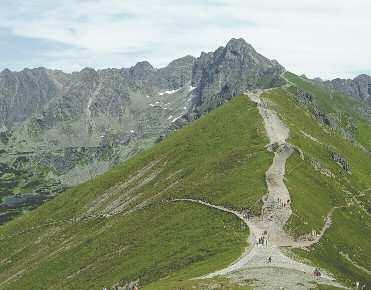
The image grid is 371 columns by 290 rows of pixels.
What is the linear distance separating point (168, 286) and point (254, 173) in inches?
2840

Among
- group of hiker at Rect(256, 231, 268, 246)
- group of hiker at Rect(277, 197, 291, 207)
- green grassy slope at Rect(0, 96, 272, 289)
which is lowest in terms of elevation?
green grassy slope at Rect(0, 96, 272, 289)

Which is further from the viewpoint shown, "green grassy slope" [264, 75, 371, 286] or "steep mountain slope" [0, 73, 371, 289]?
"green grassy slope" [264, 75, 371, 286]

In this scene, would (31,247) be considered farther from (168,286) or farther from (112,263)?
(168,286)

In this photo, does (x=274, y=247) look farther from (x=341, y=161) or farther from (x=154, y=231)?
(x=341, y=161)

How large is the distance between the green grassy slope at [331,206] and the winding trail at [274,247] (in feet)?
7.37

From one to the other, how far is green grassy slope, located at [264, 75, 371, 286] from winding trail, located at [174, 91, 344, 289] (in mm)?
2247

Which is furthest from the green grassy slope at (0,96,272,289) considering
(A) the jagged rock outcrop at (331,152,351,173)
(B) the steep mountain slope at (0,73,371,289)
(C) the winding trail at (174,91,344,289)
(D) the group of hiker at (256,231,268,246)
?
(A) the jagged rock outcrop at (331,152,351,173)

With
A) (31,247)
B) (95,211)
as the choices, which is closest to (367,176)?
(95,211)

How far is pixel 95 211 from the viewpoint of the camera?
189125 mm

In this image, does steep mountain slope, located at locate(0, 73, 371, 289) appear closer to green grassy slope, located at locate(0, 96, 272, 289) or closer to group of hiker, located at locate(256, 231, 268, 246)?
green grassy slope, located at locate(0, 96, 272, 289)

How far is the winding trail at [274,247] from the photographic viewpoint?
7506 centimetres

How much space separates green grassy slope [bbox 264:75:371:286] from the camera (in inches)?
4316

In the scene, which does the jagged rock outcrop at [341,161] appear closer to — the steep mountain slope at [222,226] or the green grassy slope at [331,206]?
the steep mountain slope at [222,226]

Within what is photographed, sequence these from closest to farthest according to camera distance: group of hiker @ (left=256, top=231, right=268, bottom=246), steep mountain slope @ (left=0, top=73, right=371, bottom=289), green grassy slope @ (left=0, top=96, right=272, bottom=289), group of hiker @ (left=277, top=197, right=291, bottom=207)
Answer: steep mountain slope @ (left=0, top=73, right=371, bottom=289) < group of hiker @ (left=256, top=231, right=268, bottom=246) < green grassy slope @ (left=0, top=96, right=272, bottom=289) < group of hiker @ (left=277, top=197, right=291, bottom=207)
